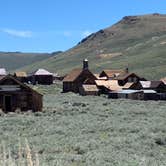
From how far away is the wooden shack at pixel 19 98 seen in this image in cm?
4056

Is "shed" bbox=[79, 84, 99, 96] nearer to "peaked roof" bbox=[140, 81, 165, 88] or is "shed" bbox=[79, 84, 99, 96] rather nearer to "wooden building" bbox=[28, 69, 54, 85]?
"peaked roof" bbox=[140, 81, 165, 88]

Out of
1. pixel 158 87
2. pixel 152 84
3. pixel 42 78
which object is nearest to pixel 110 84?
pixel 152 84

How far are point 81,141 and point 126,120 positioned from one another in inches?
480

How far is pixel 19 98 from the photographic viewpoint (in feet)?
134

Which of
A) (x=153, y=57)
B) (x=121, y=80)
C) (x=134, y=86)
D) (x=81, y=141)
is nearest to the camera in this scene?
(x=81, y=141)

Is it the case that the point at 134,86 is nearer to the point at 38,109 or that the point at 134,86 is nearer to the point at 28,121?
the point at 38,109

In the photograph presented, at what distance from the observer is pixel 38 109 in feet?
132

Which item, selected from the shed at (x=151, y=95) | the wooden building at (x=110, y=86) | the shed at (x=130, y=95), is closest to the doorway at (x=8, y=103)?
the shed at (x=130, y=95)

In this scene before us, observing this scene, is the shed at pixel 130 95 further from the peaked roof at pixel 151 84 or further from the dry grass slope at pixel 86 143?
the dry grass slope at pixel 86 143

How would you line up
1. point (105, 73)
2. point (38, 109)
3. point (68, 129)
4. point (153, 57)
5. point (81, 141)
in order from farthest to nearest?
point (153, 57) → point (105, 73) → point (38, 109) → point (68, 129) → point (81, 141)

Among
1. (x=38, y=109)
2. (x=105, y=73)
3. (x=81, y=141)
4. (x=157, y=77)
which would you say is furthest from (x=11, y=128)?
(x=157, y=77)

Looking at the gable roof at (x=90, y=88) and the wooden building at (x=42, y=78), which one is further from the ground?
the wooden building at (x=42, y=78)

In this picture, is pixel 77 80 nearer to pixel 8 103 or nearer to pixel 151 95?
pixel 151 95

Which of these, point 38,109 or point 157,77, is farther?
point 157,77
